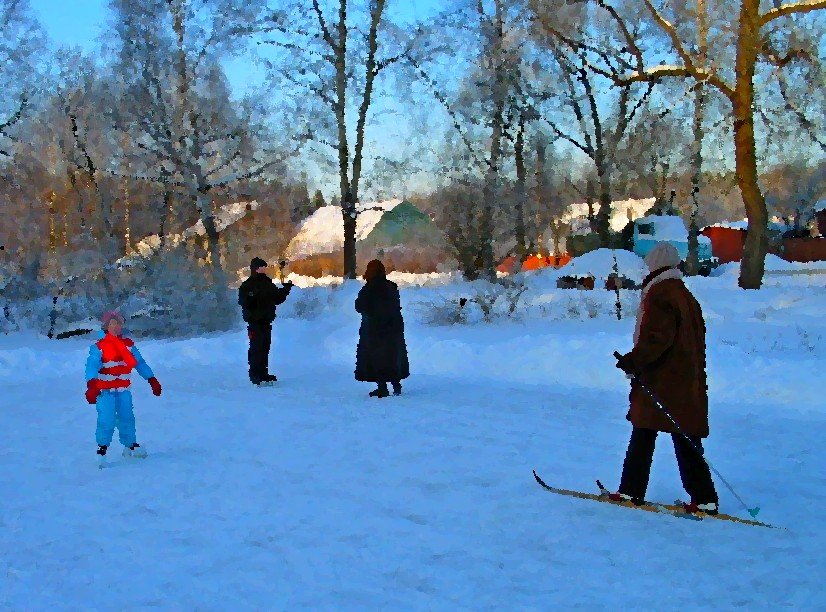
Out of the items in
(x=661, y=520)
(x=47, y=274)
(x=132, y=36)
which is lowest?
(x=661, y=520)

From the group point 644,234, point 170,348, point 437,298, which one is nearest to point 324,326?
point 437,298

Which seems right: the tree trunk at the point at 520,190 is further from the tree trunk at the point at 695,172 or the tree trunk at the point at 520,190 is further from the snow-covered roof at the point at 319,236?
the snow-covered roof at the point at 319,236

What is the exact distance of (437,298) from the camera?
2047 cm

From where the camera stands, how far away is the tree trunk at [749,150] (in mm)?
17328

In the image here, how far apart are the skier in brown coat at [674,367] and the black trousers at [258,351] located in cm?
807

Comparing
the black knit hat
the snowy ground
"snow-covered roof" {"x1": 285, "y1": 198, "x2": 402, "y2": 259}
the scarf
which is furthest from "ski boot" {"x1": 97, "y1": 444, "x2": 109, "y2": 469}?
"snow-covered roof" {"x1": 285, "y1": 198, "x2": 402, "y2": 259}

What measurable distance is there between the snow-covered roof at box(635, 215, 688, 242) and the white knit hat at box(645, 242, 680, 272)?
3872cm

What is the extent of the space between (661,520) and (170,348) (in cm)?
1260

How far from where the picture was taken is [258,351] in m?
12.6

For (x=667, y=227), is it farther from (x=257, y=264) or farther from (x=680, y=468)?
(x=680, y=468)

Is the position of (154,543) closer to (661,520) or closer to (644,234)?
(661,520)

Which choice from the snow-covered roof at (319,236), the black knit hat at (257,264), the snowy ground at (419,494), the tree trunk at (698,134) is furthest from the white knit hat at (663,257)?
the snow-covered roof at (319,236)

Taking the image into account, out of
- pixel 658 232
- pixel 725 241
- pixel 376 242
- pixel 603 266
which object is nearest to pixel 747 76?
pixel 603 266

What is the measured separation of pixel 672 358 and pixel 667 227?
131 ft
